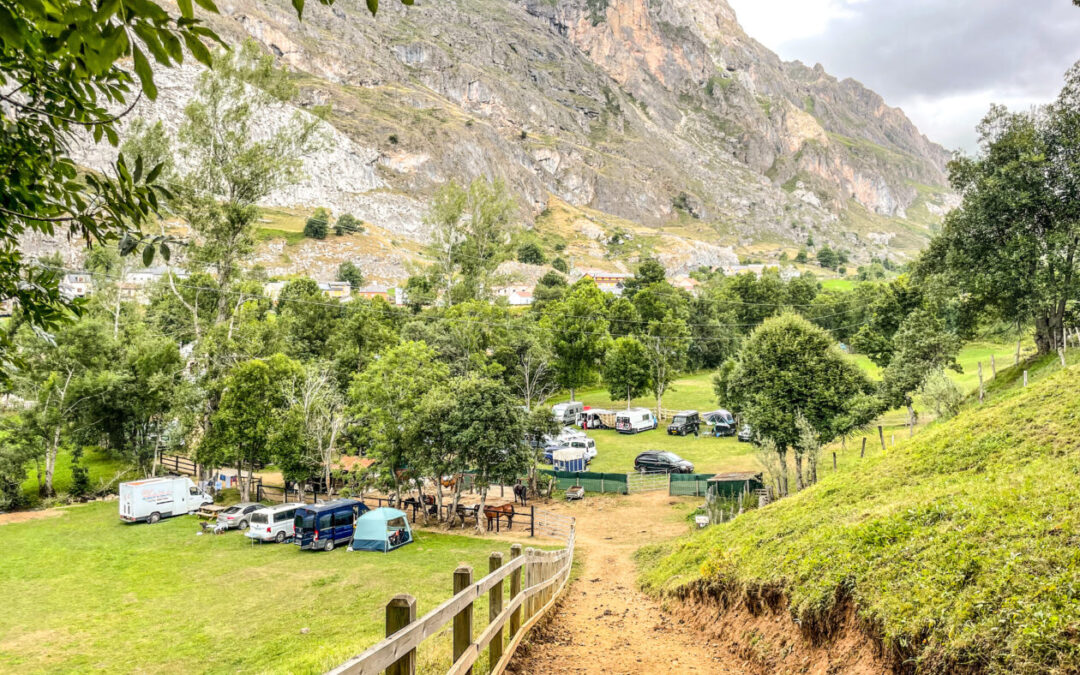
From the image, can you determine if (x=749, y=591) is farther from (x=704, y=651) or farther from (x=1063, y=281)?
(x=1063, y=281)

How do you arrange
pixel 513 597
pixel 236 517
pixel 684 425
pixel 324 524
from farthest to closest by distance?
1. pixel 684 425
2. pixel 236 517
3. pixel 324 524
4. pixel 513 597

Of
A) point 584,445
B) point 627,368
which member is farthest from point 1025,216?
point 627,368

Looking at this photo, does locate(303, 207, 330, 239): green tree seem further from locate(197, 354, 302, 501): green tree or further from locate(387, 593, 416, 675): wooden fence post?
locate(387, 593, 416, 675): wooden fence post

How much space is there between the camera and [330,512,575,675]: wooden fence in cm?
239

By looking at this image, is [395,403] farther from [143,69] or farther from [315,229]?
[315,229]

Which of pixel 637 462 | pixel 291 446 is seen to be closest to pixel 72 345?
pixel 291 446

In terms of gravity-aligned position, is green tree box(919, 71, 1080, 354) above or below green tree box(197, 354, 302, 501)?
above

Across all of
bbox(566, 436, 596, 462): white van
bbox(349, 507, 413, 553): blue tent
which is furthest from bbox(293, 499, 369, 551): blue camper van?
bbox(566, 436, 596, 462): white van

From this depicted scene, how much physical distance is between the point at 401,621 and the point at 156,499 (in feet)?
88.1

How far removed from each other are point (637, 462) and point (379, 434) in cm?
1489

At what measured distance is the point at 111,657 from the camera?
10781 millimetres

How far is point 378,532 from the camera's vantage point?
62.5 ft

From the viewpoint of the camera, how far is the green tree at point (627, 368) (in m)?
43.6

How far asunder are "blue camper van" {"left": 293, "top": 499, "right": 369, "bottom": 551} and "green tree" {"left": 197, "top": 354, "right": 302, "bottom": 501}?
6.12 meters
